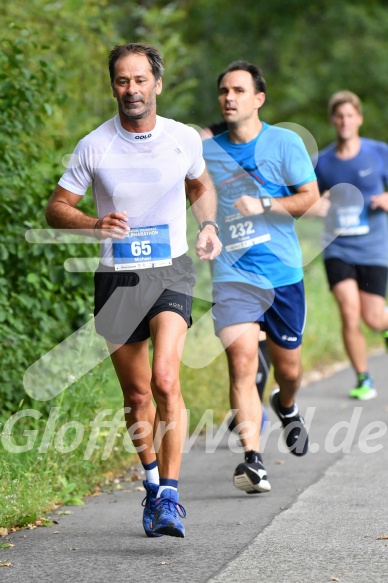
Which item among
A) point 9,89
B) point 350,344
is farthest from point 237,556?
point 350,344

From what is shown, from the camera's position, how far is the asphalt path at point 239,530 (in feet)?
15.7

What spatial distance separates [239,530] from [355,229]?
5.32 metres

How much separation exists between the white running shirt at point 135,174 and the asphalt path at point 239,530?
51.4 inches

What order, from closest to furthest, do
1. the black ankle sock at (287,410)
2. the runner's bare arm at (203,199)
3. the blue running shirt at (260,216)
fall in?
1. the runner's bare arm at (203,199)
2. the blue running shirt at (260,216)
3. the black ankle sock at (287,410)

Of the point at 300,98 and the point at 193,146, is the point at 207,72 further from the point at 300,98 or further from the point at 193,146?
the point at 193,146

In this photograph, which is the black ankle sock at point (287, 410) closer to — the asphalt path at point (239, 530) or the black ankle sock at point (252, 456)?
the asphalt path at point (239, 530)

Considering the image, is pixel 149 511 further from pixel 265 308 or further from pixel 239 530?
pixel 265 308

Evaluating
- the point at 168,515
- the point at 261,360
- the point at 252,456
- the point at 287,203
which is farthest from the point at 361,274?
the point at 168,515

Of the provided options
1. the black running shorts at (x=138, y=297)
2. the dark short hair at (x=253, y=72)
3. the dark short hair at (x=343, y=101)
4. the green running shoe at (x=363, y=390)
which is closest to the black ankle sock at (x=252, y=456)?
the black running shorts at (x=138, y=297)

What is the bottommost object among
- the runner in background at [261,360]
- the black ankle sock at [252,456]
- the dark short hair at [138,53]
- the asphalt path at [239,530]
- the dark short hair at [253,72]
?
the asphalt path at [239,530]

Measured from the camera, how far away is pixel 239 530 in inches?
222

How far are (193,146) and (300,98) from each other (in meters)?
23.9

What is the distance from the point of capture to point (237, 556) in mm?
5035

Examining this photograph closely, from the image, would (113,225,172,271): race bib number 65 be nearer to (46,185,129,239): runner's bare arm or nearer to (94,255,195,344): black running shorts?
(94,255,195,344): black running shorts
